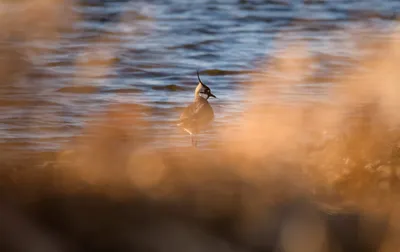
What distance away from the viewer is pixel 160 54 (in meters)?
10.3

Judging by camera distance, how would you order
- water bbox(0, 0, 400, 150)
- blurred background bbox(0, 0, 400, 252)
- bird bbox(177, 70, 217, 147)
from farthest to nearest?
1. water bbox(0, 0, 400, 150)
2. bird bbox(177, 70, 217, 147)
3. blurred background bbox(0, 0, 400, 252)

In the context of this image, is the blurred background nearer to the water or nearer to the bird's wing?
the water

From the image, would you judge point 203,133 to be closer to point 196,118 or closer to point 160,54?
point 196,118

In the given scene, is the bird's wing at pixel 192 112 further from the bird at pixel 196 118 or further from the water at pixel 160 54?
the water at pixel 160 54

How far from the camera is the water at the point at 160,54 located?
757cm

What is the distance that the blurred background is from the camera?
4.16 meters

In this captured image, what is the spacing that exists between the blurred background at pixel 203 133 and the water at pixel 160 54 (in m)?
0.03

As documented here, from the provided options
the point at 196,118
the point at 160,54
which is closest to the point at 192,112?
the point at 196,118

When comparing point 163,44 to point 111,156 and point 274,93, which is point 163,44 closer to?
point 274,93

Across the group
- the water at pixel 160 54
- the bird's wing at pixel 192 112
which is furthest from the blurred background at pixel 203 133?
the bird's wing at pixel 192 112

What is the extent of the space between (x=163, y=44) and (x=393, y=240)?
23.1 feet

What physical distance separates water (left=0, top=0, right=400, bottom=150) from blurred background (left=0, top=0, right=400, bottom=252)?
0.03m

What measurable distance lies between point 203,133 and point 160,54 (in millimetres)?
3596

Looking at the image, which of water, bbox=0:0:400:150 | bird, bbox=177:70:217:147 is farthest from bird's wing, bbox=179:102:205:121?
water, bbox=0:0:400:150
